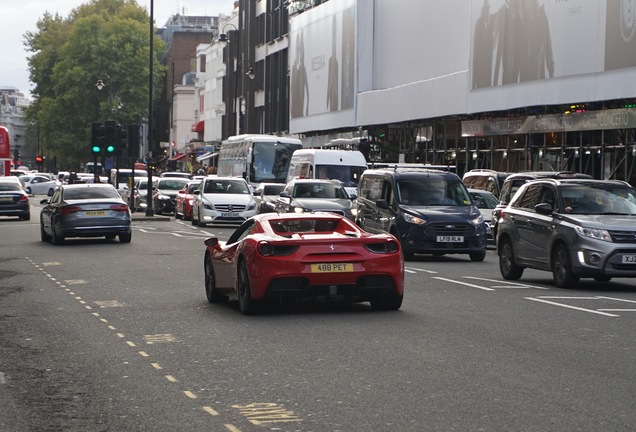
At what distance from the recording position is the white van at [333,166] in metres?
46.2

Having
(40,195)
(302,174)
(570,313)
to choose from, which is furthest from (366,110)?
(570,313)

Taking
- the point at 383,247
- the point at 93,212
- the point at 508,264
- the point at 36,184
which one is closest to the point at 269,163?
the point at 93,212

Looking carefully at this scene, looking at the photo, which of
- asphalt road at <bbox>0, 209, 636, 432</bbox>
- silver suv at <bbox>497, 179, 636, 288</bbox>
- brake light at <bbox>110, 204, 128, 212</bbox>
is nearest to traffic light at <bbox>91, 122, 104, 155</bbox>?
brake light at <bbox>110, 204, 128, 212</bbox>

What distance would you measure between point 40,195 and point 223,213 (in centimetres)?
6501

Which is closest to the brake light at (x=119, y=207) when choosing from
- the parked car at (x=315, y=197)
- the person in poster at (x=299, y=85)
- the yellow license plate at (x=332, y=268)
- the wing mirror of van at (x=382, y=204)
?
the parked car at (x=315, y=197)

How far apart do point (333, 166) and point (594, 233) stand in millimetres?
27392

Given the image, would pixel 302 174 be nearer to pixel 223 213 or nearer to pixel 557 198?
pixel 223 213

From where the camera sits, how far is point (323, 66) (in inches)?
3137

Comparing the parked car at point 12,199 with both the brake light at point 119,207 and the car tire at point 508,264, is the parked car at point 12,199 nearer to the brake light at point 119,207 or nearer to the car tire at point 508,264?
the brake light at point 119,207

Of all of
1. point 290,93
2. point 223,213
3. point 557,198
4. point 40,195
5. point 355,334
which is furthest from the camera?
point 40,195

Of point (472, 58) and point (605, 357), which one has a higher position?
point (472, 58)

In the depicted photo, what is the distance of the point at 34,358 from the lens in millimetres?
11875

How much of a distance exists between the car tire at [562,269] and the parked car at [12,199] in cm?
3361

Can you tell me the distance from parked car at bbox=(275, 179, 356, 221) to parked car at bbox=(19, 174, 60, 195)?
6634cm
